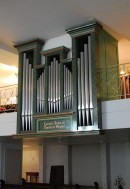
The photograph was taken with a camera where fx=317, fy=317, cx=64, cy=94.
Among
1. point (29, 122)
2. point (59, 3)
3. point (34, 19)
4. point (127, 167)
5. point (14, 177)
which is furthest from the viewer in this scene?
point (127, 167)

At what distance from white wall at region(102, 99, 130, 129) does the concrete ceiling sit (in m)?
1.80

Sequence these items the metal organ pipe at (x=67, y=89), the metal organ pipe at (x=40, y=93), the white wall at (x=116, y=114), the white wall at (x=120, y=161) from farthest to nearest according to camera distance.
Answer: the white wall at (x=120, y=161), the metal organ pipe at (x=40, y=93), the metal organ pipe at (x=67, y=89), the white wall at (x=116, y=114)

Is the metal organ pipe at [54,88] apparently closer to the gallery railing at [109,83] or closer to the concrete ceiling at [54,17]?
the concrete ceiling at [54,17]

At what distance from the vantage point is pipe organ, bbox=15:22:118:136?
7215mm

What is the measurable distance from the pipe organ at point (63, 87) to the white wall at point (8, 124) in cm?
24

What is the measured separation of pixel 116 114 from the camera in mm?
6789

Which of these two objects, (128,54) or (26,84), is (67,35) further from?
(128,54)

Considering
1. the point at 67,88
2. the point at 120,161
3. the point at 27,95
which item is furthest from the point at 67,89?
the point at 120,161

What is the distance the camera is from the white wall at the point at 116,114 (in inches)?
263

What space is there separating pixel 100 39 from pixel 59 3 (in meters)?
1.50

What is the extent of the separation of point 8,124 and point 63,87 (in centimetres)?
194

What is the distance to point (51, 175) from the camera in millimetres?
13211

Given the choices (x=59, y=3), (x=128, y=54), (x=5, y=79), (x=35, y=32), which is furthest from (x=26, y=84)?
(x=5, y=79)

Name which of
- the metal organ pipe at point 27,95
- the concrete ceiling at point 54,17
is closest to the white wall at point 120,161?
the concrete ceiling at point 54,17
